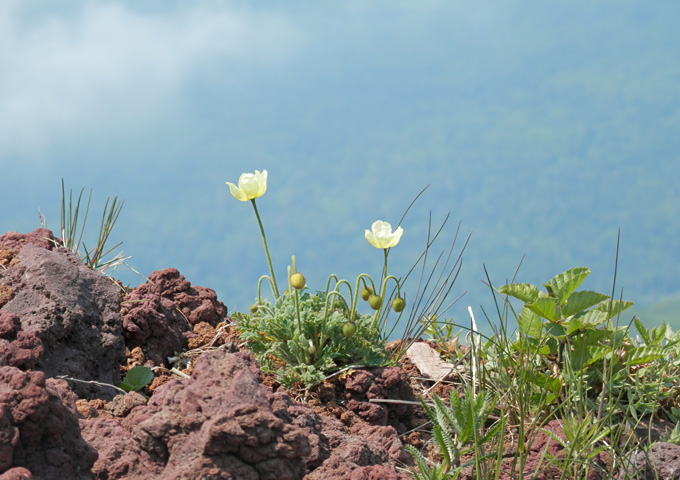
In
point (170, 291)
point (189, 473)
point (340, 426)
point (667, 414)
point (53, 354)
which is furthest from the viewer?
point (170, 291)

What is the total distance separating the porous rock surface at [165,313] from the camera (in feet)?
13.2

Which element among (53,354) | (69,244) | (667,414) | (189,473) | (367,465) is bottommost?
(189,473)

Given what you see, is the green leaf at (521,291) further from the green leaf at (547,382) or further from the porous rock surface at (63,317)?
the porous rock surface at (63,317)

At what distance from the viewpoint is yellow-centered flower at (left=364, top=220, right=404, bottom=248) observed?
12.2 ft

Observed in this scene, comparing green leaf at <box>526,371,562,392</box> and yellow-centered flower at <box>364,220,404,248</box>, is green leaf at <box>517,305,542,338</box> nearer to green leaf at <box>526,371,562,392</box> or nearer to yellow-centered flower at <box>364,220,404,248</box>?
green leaf at <box>526,371,562,392</box>

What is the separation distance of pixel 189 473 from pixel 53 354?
1.90m

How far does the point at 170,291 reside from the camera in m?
4.76

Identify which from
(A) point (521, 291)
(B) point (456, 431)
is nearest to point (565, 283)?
(A) point (521, 291)

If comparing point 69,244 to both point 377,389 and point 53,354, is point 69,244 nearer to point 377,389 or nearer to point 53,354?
point 53,354

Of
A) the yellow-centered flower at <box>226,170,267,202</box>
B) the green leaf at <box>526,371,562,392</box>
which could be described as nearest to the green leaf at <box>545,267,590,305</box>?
the green leaf at <box>526,371,562,392</box>

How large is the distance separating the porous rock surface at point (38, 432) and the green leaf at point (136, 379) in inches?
58.6

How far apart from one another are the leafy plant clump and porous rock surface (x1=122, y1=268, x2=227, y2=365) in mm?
537

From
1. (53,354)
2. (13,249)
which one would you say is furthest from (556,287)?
(13,249)

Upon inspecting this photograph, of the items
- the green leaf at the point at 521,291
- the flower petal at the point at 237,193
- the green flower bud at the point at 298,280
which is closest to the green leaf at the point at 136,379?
the green flower bud at the point at 298,280
